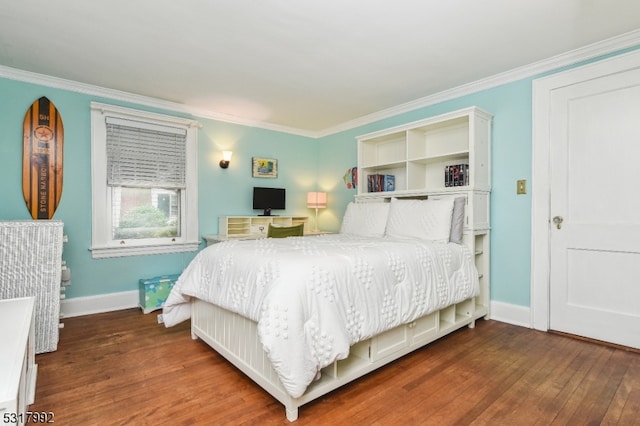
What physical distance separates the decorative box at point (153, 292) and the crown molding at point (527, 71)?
3.13m

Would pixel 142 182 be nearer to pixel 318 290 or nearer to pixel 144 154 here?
pixel 144 154

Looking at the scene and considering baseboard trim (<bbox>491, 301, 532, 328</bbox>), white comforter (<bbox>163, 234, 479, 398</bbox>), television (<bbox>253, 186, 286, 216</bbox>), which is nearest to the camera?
white comforter (<bbox>163, 234, 479, 398</bbox>)

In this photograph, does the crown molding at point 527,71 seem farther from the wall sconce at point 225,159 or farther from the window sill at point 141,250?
the window sill at point 141,250

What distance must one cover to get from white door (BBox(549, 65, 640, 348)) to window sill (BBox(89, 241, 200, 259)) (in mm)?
3695

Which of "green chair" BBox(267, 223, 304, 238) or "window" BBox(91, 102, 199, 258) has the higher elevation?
"window" BBox(91, 102, 199, 258)

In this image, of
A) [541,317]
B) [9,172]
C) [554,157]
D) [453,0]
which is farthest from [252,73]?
[541,317]

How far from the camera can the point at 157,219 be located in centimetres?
375

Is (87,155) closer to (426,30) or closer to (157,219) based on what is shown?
(157,219)

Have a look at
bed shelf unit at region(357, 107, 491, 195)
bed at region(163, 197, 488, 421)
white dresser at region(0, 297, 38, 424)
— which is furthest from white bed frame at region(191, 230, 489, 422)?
bed shelf unit at region(357, 107, 491, 195)

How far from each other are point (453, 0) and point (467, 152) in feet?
4.52

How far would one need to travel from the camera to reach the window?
11.0 ft

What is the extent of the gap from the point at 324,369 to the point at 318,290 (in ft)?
1.71

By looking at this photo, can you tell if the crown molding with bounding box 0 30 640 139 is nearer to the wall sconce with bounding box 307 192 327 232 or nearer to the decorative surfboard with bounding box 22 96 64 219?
the decorative surfboard with bounding box 22 96 64 219

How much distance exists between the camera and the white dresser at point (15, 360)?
0.80 metres
